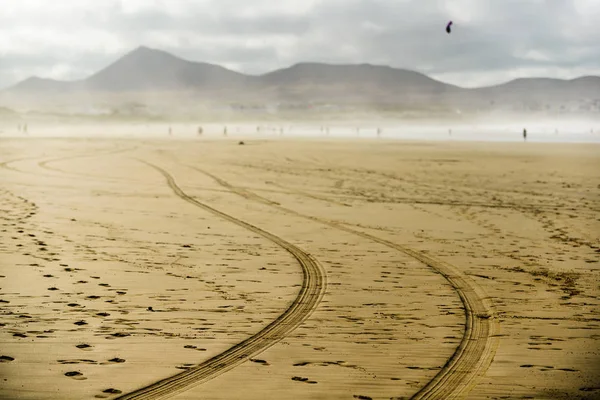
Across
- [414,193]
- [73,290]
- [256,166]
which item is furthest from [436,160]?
[73,290]

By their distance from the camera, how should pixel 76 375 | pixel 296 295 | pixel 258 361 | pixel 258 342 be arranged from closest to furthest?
pixel 76 375, pixel 258 361, pixel 258 342, pixel 296 295

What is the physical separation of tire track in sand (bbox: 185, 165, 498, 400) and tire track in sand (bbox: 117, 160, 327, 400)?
1.48 m

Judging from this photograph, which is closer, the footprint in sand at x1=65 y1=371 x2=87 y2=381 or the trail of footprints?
the footprint in sand at x1=65 y1=371 x2=87 y2=381

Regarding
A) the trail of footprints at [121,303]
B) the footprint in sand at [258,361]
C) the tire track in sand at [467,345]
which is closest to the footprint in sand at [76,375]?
the trail of footprints at [121,303]

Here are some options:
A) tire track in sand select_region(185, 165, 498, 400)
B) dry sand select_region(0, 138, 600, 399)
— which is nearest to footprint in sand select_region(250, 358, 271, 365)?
dry sand select_region(0, 138, 600, 399)

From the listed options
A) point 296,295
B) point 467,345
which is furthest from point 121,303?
point 467,345

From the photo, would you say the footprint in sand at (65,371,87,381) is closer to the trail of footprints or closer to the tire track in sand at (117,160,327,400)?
the trail of footprints

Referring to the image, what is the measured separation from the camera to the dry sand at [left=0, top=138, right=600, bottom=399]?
5.60 m

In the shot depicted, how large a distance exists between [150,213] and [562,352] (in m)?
9.36

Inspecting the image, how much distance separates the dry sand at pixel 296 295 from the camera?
18.4ft

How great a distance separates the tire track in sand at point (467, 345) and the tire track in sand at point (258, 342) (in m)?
1.48

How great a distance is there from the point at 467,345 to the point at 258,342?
178 centimetres

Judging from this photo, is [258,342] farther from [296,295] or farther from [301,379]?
[296,295]

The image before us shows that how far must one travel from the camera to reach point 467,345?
642 centimetres
